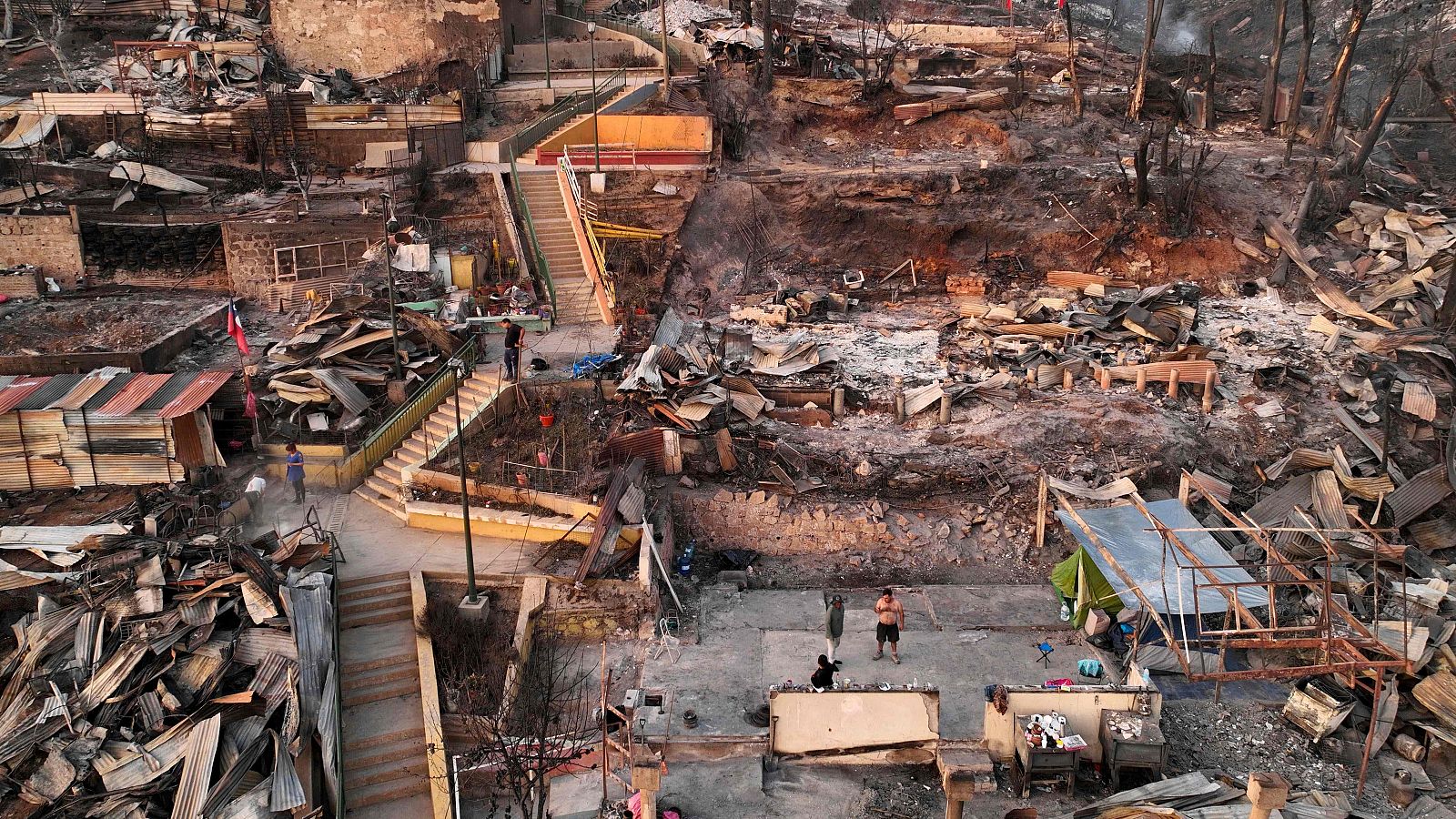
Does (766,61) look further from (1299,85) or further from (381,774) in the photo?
(381,774)

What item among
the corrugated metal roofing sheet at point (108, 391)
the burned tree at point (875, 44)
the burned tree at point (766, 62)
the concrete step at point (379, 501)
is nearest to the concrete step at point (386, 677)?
the concrete step at point (379, 501)

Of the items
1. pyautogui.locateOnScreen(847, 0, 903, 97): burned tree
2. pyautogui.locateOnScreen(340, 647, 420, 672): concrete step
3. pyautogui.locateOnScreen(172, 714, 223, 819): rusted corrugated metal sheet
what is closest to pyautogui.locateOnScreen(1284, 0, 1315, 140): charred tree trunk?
pyautogui.locateOnScreen(847, 0, 903, 97): burned tree

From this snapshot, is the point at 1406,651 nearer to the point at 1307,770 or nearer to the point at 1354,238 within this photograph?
the point at 1307,770

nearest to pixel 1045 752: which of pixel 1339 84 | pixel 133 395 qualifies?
pixel 133 395

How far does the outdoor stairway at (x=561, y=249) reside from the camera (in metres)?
24.5

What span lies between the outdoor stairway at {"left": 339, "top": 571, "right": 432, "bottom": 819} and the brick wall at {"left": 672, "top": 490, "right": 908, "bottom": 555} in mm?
5156

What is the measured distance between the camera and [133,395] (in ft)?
64.1

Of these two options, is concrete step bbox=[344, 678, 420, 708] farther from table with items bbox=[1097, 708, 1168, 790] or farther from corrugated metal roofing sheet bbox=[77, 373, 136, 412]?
table with items bbox=[1097, 708, 1168, 790]

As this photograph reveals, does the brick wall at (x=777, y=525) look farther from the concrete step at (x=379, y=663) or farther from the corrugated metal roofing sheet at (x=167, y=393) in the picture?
the corrugated metal roofing sheet at (x=167, y=393)

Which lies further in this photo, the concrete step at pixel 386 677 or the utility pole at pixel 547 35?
the utility pole at pixel 547 35

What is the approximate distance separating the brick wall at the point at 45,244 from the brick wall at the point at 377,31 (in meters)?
10.6

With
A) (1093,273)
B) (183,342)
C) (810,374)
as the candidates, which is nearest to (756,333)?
(810,374)

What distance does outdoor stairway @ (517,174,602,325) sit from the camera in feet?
80.3

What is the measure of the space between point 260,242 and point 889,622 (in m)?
17.8
